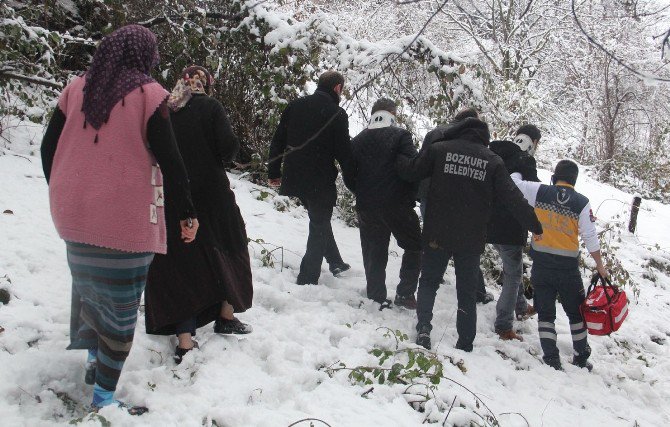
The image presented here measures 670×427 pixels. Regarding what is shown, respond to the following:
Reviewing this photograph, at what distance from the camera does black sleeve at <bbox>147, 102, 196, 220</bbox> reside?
8.05 feet

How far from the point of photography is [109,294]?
248 cm

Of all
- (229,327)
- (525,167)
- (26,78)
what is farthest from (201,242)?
(26,78)

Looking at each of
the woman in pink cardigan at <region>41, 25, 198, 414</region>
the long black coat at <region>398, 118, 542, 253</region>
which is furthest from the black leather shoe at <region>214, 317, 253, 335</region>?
the long black coat at <region>398, 118, 542, 253</region>

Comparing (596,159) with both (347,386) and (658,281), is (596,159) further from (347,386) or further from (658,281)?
(347,386)

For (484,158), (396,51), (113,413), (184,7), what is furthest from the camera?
(184,7)

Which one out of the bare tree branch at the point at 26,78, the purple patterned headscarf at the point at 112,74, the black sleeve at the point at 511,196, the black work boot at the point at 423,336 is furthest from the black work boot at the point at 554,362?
the bare tree branch at the point at 26,78

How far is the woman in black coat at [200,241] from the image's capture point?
3193 mm

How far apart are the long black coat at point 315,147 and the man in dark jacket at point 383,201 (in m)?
0.21

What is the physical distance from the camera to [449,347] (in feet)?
14.1

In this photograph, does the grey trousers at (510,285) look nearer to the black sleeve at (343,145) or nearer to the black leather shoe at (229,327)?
the black sleeve at (343,145)

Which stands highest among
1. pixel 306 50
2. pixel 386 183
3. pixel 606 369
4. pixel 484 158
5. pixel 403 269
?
pixel 306 50

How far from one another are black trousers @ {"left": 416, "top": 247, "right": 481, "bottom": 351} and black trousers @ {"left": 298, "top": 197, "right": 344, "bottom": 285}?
3.02 ft

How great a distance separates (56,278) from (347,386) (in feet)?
7.19

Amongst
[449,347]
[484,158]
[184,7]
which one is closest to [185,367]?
[449,347]
